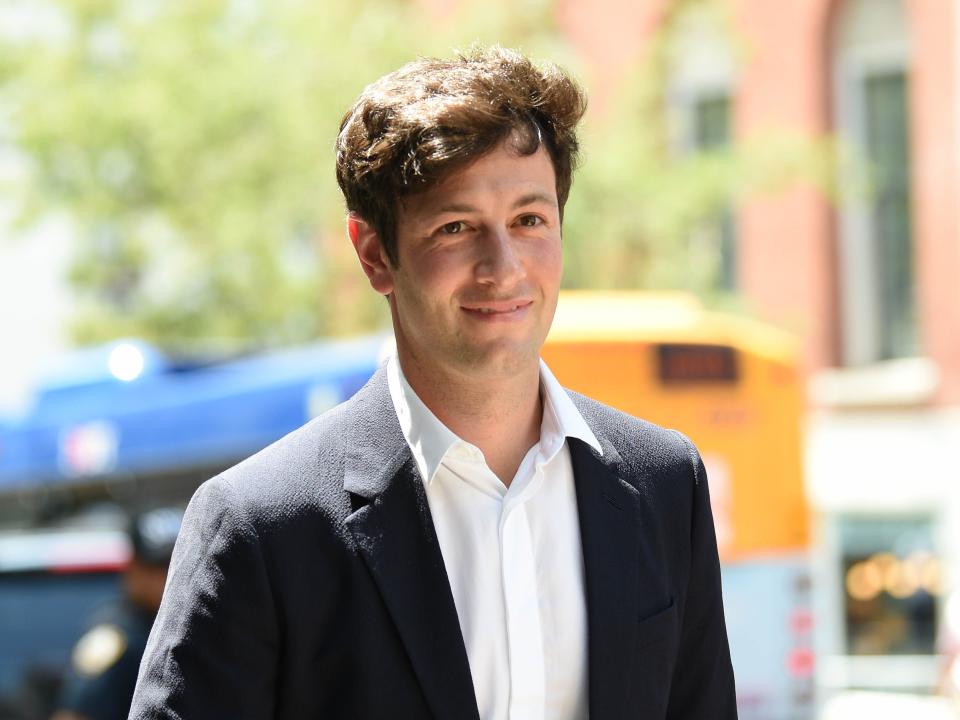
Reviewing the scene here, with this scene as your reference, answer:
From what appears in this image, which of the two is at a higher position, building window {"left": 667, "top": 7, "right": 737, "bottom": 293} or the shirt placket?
building window {"left": 667, "top": 7, "right": 737, "bottom": 293}

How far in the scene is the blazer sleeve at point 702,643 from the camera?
7.43 ft

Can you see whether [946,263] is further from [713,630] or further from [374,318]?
[713,630]

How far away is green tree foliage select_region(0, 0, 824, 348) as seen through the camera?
14.3 m

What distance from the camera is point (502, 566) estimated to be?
6.91 feet

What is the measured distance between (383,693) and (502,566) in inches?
9.3

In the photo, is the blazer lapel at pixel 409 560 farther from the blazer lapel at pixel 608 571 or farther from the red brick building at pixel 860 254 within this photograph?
the red brick building at pixel 860 254

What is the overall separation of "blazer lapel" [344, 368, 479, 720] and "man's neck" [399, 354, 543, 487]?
73mm

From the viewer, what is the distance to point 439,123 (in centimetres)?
206

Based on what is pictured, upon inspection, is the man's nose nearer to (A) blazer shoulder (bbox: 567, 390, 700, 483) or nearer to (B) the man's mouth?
(B) the man's mouth

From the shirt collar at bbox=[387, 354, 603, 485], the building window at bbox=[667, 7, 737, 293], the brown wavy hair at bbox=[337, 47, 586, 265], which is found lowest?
the shirt collar at bbox=[387, 354, 603, 485]

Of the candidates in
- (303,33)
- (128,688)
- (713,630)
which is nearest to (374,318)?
(303,33)

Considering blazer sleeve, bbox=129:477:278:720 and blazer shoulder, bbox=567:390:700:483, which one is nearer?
blazer sleeve, bbox=129:477:278:720

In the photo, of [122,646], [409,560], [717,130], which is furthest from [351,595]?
[717,130]

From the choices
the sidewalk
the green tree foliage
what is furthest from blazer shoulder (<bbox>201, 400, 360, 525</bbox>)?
the sidewalk
